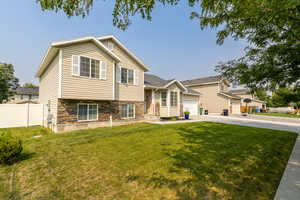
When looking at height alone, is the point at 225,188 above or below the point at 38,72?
below

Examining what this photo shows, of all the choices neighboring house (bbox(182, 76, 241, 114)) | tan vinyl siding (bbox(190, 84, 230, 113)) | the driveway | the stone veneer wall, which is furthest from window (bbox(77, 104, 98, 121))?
tan vinyl siding (bbox(190, 84, 230, 113))

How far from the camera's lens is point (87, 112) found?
32.8 feet

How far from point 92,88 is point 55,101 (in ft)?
8.58

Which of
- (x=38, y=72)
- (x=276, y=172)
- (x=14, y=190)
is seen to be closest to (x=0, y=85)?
(x=38, y=72)

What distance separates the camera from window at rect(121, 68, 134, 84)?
40.2ft

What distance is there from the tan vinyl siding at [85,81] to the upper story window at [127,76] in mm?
1259

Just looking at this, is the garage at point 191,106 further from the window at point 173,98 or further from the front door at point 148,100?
the front door at point 148,100

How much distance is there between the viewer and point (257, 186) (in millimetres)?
3094

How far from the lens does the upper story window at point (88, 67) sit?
29.7 feet

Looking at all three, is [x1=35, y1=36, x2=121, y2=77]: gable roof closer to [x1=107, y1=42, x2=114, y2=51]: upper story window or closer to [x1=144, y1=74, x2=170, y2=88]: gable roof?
[x1=107, y1=42, x2=114, y2=51]: upper story window

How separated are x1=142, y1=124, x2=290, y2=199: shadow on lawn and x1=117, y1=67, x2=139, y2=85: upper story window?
837 cm

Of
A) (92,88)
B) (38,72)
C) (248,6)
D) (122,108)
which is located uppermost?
(38,72)

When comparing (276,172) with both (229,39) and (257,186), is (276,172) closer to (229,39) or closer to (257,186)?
(257,186)

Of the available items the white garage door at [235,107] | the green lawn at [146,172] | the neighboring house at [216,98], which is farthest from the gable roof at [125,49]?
the white garage door at [235,107]
